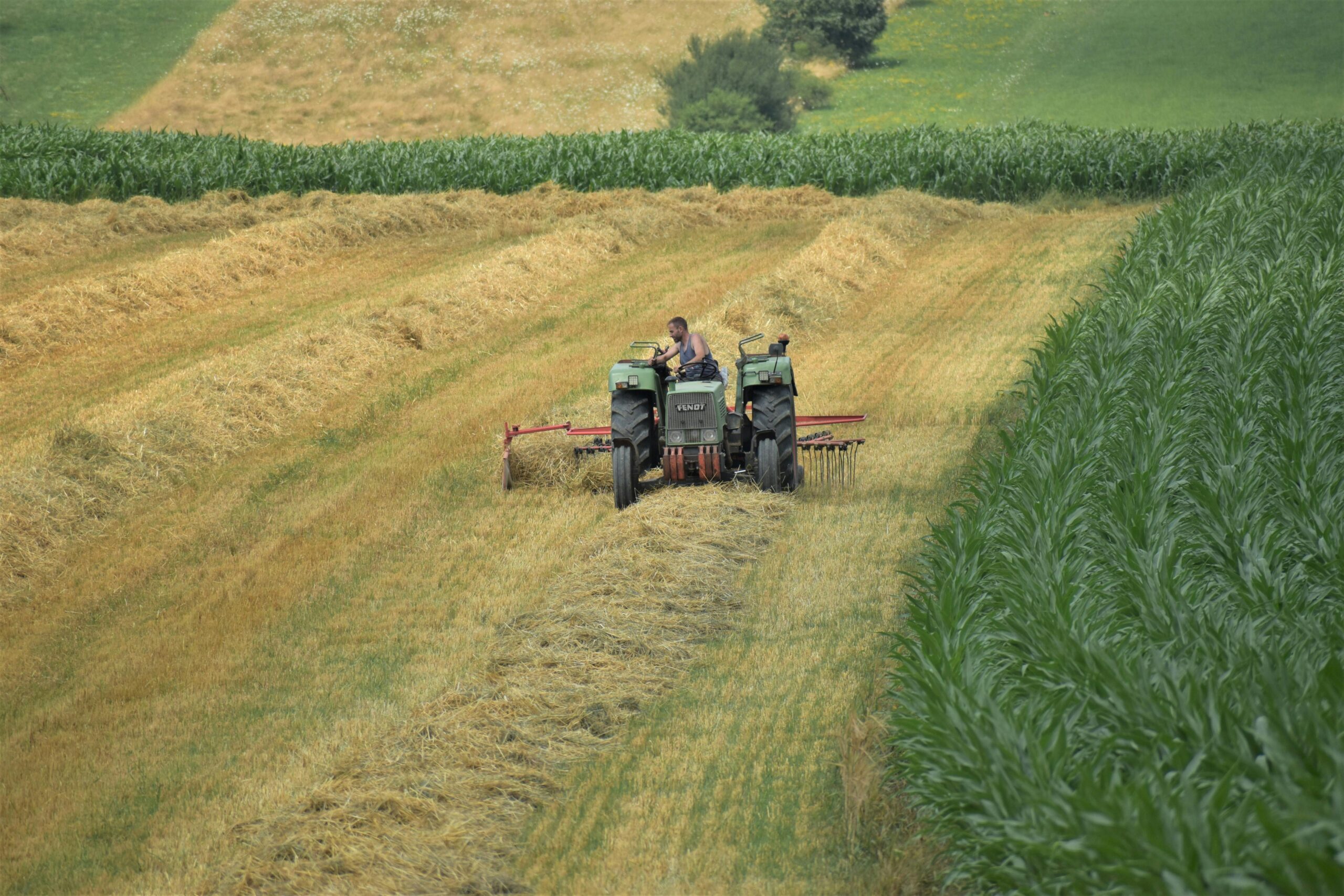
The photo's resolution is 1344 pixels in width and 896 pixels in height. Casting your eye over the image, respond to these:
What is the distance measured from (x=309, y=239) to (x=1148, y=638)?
21.2m

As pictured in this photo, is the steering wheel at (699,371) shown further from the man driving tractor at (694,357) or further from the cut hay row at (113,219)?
the cut hay row at (113,219)

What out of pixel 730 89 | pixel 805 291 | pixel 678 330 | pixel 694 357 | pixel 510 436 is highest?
pixel 730 89

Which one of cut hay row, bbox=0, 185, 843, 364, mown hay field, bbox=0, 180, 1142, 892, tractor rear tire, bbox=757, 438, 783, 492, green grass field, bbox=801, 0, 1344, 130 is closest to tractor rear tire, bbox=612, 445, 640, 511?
mown hay field, bbox=0, 180, 1142, 892

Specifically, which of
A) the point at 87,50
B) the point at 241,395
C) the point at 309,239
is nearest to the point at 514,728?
the point at 241,395

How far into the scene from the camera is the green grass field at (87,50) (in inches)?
2245

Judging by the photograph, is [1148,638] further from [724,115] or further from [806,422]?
[724,115]

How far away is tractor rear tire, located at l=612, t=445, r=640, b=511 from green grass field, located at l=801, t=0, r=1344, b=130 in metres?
46.0

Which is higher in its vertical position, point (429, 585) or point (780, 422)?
point (780, 422)

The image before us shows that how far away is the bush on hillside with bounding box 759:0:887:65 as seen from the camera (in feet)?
217

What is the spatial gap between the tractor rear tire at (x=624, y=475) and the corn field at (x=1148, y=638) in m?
3.13

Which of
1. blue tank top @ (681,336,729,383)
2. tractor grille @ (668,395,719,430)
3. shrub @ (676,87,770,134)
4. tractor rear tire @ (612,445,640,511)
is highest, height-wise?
shrub @ (676,87,770,134)

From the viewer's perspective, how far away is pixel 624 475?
37.5 feet

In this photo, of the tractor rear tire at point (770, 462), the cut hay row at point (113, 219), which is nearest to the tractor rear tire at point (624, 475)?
the tractor rear tire at point (770, 462)

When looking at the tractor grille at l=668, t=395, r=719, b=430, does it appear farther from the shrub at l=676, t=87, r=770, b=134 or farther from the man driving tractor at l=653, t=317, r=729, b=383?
the shrub at l=676, t=87, r=770, b=134
